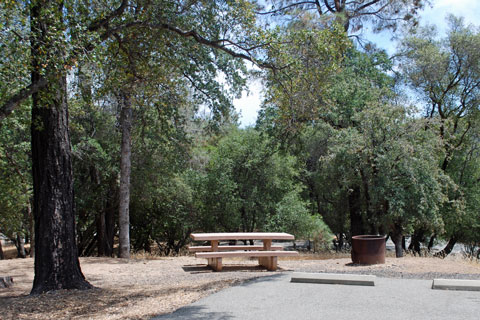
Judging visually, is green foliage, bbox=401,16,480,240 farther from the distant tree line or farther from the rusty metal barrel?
the rusty metal barrel

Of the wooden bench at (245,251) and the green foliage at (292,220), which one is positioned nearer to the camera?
the wooden bench at (245,251)

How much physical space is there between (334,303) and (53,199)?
15.8 ft

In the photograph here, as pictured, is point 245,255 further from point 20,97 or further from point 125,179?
point 125,179

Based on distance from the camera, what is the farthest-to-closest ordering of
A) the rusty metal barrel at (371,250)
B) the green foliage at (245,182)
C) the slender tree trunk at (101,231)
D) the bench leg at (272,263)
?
1. the slender tree trunk at (101,231)
2. the green foliage at (245,182)
3. the rusty metal barrel at (371,250)
4. the bench leg at (272,263)

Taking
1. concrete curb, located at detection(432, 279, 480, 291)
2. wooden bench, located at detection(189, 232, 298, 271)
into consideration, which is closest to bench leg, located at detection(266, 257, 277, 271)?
wooden bench, located at detection(189, 232, 298, 271)

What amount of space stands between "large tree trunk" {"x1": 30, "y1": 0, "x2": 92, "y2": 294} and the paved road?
2.68 metres

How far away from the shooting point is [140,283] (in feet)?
30.5

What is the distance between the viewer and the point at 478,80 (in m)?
20.7

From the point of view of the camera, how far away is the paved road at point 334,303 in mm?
5508

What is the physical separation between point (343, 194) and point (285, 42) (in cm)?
1411

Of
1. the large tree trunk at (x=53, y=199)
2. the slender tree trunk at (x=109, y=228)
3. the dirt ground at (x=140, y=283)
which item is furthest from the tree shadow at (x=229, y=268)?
the slender tree trunk at (x=109, y=228)

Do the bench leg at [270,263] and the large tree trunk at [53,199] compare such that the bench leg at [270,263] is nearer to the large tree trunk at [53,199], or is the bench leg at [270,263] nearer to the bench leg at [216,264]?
the bench leg at [216,264]

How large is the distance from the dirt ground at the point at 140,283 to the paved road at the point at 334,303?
1.86 ft

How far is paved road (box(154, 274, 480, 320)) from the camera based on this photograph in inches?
217
